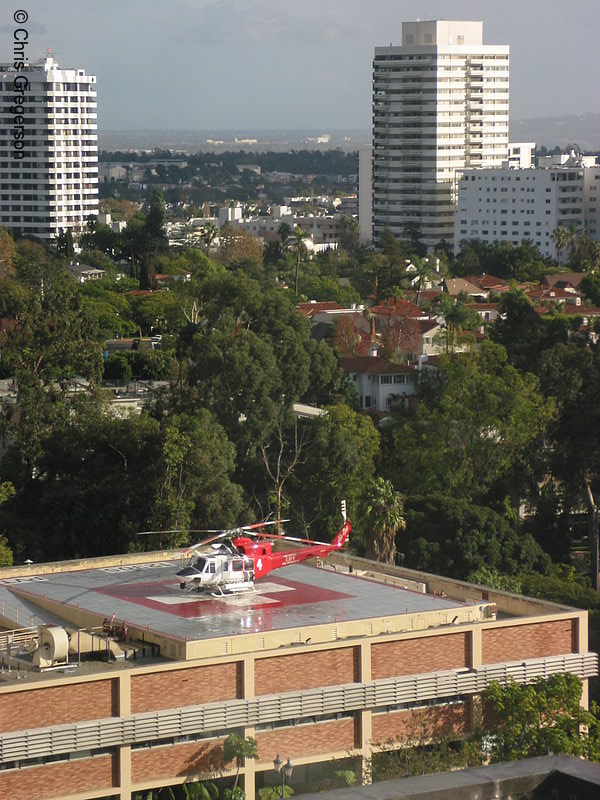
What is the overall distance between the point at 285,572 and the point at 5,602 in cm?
774

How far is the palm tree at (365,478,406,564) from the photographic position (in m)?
60.1

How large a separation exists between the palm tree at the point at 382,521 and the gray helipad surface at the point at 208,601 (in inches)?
559

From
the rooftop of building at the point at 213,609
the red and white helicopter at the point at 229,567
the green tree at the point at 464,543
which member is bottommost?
the green tree at the point at 464,543

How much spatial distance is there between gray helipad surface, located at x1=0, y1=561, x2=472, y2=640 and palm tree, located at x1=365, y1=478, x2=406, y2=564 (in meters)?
14.2

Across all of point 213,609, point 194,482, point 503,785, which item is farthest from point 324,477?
point 503,785

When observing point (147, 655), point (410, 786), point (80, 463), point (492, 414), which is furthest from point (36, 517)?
point (410, 786)

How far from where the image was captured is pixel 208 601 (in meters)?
41.8

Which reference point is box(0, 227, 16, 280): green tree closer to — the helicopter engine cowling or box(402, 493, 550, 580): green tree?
box(402, 493, 550, 580): green tree

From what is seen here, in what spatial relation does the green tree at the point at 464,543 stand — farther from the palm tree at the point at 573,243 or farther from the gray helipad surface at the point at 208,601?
the palm tree at the point at 573,243

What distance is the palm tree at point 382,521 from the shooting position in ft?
197

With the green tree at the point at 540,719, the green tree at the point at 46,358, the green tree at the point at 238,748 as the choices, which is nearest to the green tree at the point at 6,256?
the green tree at the point at 46,358

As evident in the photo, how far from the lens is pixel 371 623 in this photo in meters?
39.0

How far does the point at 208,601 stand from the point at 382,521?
19070 mm

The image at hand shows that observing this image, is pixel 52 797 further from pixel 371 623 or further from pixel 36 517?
pixel 36 517
